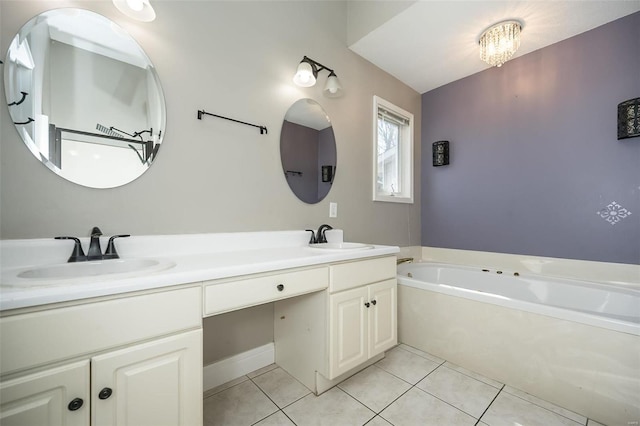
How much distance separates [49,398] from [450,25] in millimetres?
2798

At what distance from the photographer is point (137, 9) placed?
112cm

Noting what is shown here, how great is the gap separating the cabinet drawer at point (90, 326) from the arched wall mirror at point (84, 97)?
68cm

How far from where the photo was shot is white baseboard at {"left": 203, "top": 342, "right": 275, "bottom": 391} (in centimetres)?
145

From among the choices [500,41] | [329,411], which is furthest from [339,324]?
[500,41]

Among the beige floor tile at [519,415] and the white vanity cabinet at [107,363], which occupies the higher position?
the white vanity cabinet at [107,363]

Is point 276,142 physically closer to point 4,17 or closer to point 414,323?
point 4,17

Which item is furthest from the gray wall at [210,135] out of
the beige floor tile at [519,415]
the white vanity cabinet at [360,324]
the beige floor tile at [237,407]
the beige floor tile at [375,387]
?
the beige floor tile at [519,415]

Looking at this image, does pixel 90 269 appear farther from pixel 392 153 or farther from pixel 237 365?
pixel 392 153

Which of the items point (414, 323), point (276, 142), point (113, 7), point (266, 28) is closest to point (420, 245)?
point (414, 323)

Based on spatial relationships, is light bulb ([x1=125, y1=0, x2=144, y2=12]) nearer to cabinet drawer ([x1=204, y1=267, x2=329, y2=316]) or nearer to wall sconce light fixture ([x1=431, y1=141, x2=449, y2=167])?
cabinet drawer ([x1=204, y1=267, x2=329, y2=316])

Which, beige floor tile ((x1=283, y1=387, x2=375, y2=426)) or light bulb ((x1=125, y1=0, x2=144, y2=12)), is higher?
light bulb ((x1=125, y1=0, x2=144, y2=12))

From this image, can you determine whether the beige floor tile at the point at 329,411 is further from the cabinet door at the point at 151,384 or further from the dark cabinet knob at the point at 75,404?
the dark cabinet knob at the point at 75,404

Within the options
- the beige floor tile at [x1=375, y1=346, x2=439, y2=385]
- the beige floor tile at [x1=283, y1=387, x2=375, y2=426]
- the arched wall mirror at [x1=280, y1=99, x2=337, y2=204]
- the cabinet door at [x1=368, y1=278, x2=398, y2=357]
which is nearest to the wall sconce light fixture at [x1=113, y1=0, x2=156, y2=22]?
the arched wall mirror at [x1=280, y1=99, x2=337, y2=204]

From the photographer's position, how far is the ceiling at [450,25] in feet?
5.76
